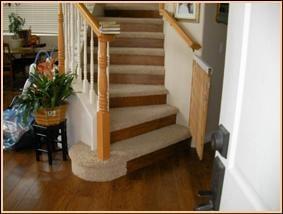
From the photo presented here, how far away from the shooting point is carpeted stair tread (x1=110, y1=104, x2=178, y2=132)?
10.1 ft

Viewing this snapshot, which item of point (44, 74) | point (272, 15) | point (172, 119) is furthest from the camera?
point (172, 119)

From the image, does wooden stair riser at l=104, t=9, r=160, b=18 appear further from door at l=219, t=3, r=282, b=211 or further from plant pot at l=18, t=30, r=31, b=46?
door at l=219, t=3, r=282, b=211

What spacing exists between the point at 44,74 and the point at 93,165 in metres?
0.98

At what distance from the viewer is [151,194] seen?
103 inches

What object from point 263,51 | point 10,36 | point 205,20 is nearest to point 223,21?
point 205,20

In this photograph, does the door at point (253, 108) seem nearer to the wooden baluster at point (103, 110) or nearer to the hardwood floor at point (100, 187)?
the hardwood floor at point (100, 187)

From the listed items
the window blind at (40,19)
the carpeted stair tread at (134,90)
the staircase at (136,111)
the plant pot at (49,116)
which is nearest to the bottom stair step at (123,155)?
the staircase at (136,111)

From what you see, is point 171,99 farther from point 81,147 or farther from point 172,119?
point 81,147

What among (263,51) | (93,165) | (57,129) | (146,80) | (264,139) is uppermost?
(263,51)

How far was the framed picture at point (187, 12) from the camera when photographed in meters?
3.26

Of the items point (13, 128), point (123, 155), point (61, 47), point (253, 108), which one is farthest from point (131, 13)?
point (253, 108)

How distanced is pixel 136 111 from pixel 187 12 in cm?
119

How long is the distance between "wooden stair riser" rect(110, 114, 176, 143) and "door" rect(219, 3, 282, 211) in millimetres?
2200

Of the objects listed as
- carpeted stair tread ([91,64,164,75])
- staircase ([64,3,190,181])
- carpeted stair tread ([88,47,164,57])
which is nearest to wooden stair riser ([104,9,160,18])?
staircase ([64,3,190,181])
